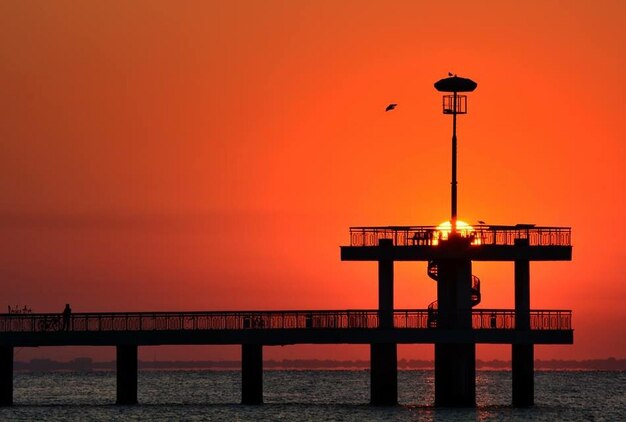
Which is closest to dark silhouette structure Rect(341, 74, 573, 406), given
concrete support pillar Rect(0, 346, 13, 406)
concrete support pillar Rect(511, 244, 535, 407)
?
concrete support pillar Rect(511, 244, 535, 407)

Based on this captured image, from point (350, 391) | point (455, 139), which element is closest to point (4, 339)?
Result: point (455, 139)

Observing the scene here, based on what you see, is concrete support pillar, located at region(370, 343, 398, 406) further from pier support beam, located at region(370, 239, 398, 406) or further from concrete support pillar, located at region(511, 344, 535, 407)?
concrete support pillar, located at region(511, 344, 535, 407)

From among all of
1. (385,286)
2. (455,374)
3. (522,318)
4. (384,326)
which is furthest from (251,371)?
(522,318)

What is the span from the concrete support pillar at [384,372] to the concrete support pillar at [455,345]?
111 inches

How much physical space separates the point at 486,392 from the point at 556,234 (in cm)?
9273

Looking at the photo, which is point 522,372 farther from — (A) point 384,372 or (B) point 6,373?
(B) point 6,373

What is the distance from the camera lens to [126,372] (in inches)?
4272

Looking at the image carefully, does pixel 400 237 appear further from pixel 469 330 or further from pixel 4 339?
pixel 4 339

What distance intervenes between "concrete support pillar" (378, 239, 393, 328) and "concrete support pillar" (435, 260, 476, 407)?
3.05m

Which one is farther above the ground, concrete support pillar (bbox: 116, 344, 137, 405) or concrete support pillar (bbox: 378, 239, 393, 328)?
concrete support pillar (bbox: 378, 239, 393, 328)

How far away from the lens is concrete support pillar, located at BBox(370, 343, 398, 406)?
10500 cm

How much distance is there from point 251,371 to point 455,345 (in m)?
12.6

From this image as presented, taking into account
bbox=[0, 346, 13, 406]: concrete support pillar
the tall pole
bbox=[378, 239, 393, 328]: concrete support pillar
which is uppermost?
the tall pole

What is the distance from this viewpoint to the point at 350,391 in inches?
7830
